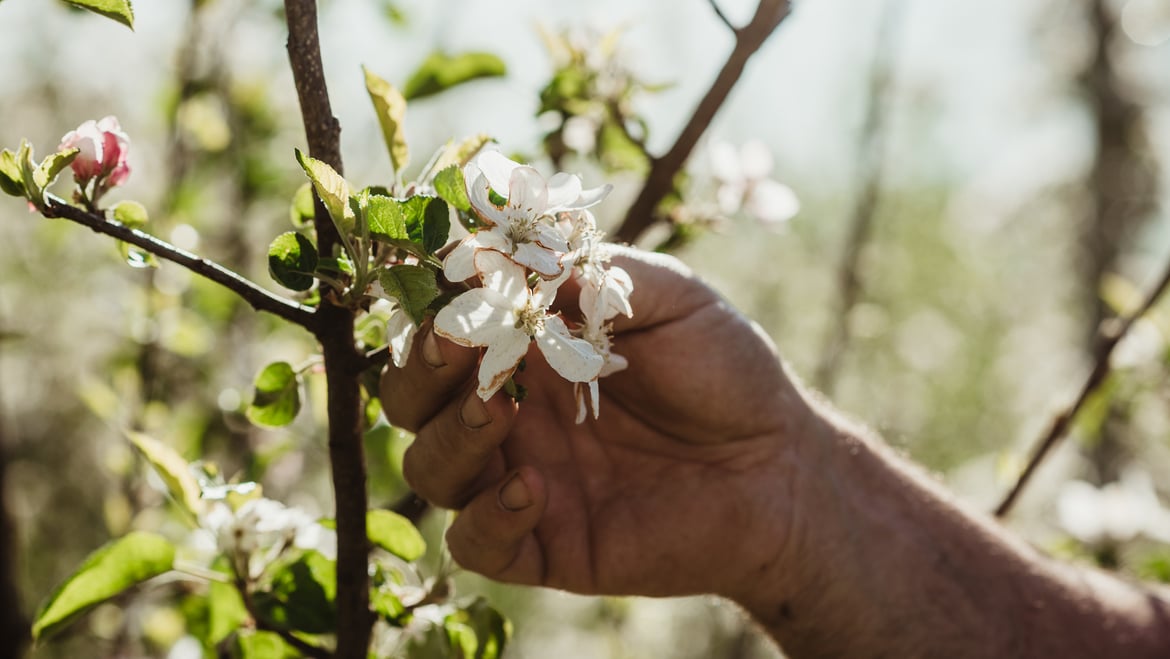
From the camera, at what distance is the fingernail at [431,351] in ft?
3.11

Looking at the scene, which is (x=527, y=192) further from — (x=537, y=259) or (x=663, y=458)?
(x=663, y=458)

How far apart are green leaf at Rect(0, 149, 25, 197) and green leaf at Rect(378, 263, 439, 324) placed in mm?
360

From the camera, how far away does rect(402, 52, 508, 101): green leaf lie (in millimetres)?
1447

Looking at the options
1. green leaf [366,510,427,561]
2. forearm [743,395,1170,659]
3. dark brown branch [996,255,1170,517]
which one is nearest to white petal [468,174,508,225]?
green leaf [366,510,427,561]

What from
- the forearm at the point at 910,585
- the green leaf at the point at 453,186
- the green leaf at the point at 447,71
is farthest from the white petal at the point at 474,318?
the forearm at the point at 910,585

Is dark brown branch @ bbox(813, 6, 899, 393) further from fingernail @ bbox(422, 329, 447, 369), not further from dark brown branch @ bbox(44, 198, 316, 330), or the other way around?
dark brown branch @ bbox(44, 198, 316, 330)

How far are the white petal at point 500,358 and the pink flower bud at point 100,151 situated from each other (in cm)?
46

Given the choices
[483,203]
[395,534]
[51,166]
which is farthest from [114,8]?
[395,534]

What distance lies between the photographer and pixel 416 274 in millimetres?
799

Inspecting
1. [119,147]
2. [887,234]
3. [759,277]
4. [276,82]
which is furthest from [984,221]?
[119,147]

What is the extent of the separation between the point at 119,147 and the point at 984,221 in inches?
524

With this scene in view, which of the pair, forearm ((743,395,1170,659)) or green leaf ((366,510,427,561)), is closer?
green leaf ((366,510,427,561))

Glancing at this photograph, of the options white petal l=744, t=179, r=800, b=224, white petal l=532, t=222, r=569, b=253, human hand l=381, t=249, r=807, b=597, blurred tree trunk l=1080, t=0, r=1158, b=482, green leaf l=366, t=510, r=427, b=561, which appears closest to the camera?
white petal l=532, t=222, r=569, b=253

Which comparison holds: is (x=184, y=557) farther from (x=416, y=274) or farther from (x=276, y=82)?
(x=276, y=82)
